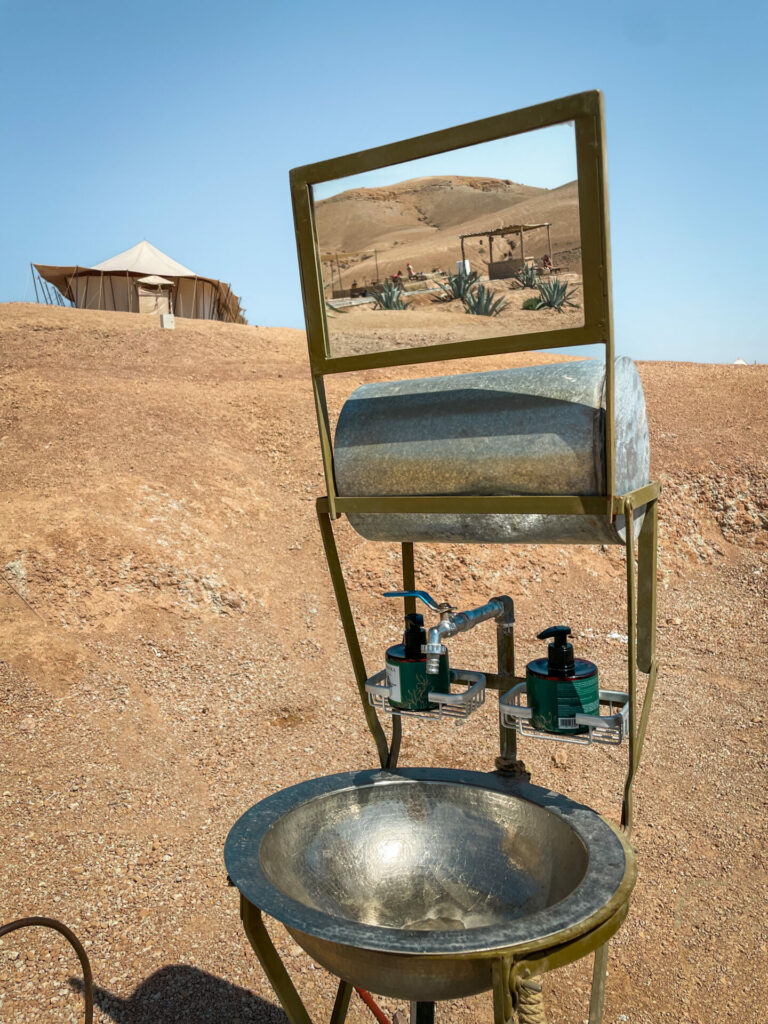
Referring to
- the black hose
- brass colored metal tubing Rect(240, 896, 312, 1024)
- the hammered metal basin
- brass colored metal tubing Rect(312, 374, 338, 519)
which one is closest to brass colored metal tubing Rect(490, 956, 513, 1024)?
the hammered metal basin

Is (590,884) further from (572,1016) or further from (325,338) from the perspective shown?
(572,1016)

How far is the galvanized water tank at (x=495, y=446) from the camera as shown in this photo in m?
1.94

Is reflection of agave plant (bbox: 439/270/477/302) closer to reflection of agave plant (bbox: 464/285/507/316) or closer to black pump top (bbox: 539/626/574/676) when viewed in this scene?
reflection of agave plant (bbox: 464/285/507/316)

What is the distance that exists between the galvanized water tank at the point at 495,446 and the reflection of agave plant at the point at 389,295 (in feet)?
0.91

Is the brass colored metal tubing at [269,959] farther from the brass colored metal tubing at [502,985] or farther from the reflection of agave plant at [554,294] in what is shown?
the reflection of agave plant at [554,294]

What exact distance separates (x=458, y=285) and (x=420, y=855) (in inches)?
64.9

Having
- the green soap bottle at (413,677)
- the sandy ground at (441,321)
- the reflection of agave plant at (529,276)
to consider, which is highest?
the reflection of agave plant at (529,276)

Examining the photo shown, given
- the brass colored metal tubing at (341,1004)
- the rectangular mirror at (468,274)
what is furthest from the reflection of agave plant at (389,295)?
the brass colored metal tubing at (341,1004)

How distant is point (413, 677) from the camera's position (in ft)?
7.82

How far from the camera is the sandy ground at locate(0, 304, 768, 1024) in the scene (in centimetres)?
364

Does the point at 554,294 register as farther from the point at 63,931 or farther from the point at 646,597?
the point at 63,931

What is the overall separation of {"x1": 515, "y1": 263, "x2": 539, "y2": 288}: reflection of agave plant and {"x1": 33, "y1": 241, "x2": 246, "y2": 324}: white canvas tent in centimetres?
1718

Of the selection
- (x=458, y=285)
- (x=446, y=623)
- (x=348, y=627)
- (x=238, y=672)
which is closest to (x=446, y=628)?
(x=446, y=623)

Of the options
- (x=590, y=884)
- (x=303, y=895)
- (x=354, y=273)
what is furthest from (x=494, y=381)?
(x=303, y=895)
